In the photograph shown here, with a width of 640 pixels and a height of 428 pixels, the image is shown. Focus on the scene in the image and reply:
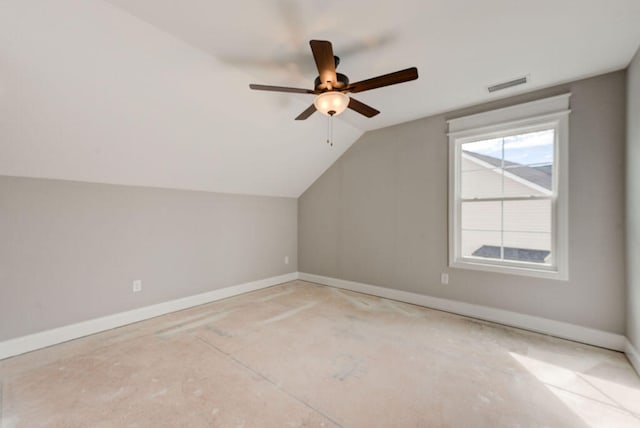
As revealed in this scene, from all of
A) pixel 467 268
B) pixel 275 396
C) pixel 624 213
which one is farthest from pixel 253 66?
pixel 624 213

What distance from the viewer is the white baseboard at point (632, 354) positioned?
213 cm

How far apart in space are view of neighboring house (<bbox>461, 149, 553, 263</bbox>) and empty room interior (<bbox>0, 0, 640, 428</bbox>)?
2 centimetres

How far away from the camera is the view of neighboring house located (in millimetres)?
2895

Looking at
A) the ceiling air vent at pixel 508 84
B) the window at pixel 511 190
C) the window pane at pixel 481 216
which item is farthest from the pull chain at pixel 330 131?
the window pane at pixel 481 216

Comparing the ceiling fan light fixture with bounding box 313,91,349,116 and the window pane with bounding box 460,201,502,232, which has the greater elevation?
the ceiling fan light fixture with bounding box 313,91,349,116

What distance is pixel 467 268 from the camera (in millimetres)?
3281

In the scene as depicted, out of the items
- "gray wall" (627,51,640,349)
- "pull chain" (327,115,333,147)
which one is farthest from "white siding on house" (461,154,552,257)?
"pull chain" (327,115,333,147)

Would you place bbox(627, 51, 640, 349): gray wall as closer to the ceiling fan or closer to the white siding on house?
the white siding on house

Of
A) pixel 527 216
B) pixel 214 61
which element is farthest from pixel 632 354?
pixel 214 61

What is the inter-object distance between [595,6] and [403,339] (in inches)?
116

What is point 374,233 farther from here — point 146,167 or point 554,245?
point 146,167

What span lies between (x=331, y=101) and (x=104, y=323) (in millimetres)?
3199

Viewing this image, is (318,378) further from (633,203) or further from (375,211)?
(633,203)

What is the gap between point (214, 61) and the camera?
2.38 m
